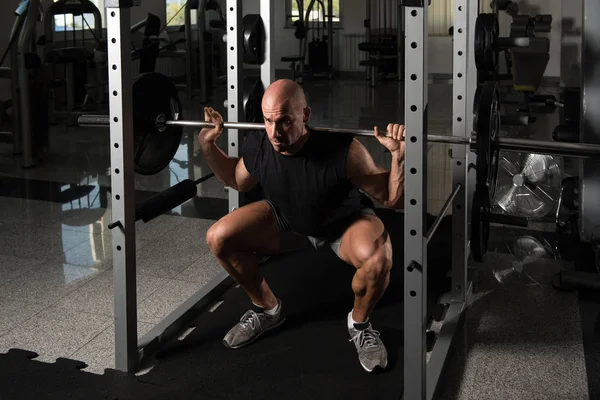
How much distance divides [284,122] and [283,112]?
0.03 meters

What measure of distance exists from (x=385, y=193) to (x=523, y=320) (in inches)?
29.1

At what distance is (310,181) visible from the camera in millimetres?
2225

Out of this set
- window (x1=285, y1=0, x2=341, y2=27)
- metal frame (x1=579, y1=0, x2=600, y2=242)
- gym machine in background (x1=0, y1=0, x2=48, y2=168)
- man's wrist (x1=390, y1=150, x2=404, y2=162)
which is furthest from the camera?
window (x1=285, y1=0, x2=341, y2=27)

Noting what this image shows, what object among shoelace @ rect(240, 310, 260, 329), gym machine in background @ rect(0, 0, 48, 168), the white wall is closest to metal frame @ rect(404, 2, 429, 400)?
shoelace @ rect(240, 310, 260, 329)

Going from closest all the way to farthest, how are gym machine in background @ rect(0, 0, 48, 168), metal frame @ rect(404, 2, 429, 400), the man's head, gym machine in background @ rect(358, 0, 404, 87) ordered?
metal frame @ rect(404, 2, 429, 400) < the man's head < gym machine in background @ rect(0, 0, 48, 168) < gym machine in background @ rect(358, 0, 404, 87)

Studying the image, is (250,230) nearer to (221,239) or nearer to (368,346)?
(221,239)

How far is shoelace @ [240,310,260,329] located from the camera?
7.74ft

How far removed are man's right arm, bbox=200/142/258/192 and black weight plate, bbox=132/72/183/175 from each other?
0.16 m

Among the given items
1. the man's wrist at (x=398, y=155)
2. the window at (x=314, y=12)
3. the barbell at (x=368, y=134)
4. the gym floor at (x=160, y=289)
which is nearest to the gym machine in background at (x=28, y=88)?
the gym floor at (x=160, y=289)

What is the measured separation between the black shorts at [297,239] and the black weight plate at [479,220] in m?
0.37

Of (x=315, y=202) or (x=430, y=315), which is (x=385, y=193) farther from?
(x=430, y=315)

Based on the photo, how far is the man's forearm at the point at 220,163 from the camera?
2314 millimetres

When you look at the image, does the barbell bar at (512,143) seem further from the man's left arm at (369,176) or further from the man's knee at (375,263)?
the man's knee at (375,263)

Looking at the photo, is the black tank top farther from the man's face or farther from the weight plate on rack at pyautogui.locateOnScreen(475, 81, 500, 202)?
the weight plate on rack at pyautogui.locateOnScreen(475, 81, 500, 202)
